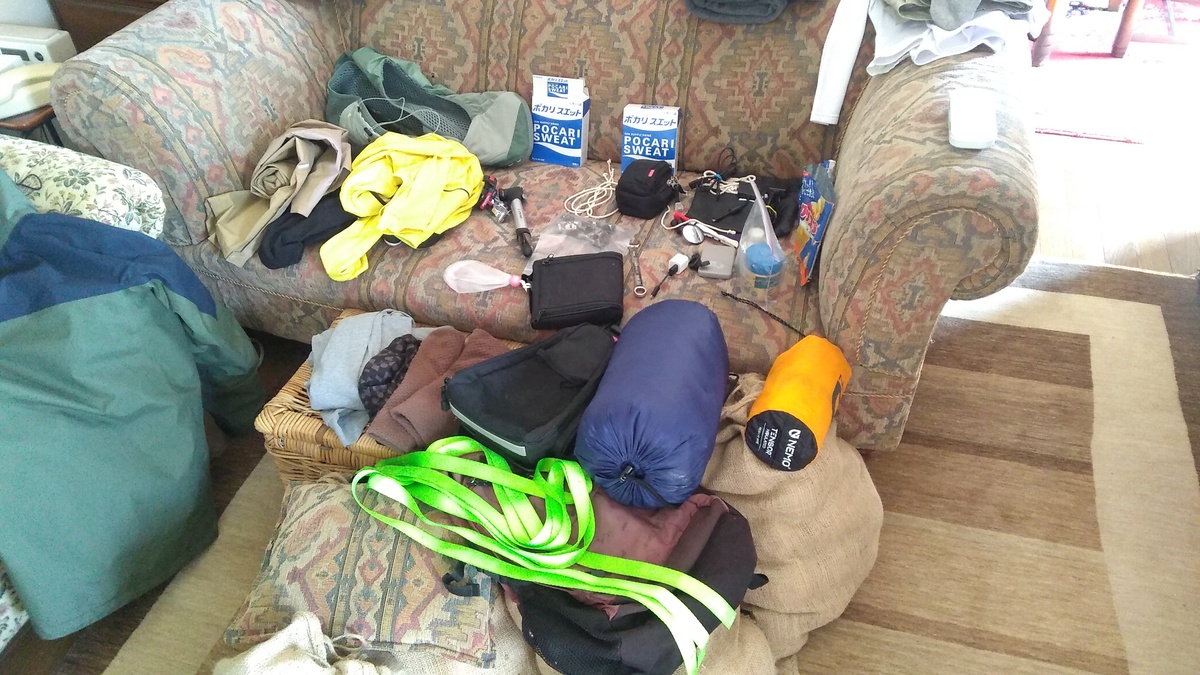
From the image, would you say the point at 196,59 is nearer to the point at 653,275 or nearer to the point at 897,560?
the point at 653,275

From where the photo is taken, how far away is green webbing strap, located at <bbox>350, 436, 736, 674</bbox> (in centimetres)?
106

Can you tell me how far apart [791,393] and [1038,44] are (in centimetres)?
227

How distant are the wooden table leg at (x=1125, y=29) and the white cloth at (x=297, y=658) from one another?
10.5 ft

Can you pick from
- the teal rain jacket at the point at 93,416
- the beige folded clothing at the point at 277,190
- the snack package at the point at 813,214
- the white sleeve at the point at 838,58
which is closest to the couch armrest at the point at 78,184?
the teal rain jacket at the point at 93,416

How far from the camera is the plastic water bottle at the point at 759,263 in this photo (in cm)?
146

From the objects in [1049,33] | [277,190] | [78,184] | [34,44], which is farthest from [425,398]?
[1049,33]

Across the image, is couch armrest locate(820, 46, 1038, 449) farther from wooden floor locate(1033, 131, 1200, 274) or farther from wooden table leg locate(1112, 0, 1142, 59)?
wooden table leg locate(1112, 0, 1142, 59)

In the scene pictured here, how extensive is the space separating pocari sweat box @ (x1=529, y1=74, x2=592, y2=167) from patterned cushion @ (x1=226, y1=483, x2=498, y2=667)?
0.99m

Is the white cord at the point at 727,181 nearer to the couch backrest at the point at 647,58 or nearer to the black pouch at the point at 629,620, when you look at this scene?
the couch backrest at the point at 647,58

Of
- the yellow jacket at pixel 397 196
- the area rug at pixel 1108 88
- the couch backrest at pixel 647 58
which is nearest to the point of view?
the yellow jacket at pixel 397 196

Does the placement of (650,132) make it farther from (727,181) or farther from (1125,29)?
(1125,29)

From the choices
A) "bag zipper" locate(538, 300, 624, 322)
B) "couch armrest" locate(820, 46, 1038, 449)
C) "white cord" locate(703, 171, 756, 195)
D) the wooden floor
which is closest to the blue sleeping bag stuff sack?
"bag zipper" locate(538, 300, 624, 322)

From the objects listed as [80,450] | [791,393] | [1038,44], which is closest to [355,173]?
[80,450]

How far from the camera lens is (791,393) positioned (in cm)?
120
